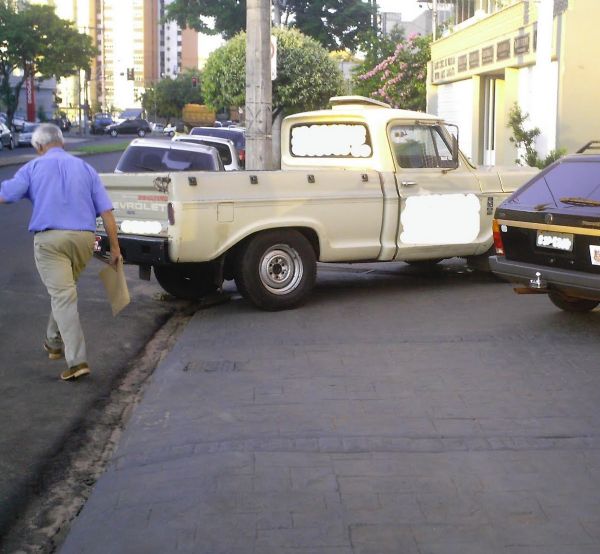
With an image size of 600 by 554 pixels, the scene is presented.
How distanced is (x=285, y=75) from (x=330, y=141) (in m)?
22.3

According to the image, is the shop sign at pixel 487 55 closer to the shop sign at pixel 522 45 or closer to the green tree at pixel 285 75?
the shop sign at pixel 522 45

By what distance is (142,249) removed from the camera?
950cm

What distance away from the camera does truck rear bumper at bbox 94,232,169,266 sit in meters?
9.30

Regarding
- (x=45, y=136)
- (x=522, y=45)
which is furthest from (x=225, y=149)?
(x=45, y=136)

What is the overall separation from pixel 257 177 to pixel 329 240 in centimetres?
104

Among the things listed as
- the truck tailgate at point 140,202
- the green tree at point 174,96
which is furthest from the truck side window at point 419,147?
the green tree at point 174,96

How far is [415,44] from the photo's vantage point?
36188mm

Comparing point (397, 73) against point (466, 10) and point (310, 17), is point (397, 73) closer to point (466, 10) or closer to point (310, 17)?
point (466, 10)

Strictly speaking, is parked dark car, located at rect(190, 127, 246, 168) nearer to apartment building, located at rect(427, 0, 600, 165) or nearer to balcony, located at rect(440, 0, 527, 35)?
apartment building, located at rect(427, 0, 600, 165)

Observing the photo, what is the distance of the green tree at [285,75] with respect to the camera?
32.8 meters

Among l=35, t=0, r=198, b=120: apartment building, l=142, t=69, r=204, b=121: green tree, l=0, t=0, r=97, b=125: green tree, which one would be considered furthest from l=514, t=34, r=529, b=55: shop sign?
l=35, t=0, r=198, b=120: apartment building

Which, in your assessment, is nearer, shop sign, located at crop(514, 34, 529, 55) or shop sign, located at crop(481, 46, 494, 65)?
shop sign, located at crop(514, 34, 529, 55)

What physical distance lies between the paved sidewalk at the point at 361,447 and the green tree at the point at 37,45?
2082 inches

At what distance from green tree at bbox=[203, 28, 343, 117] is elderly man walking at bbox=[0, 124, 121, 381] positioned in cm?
2565
